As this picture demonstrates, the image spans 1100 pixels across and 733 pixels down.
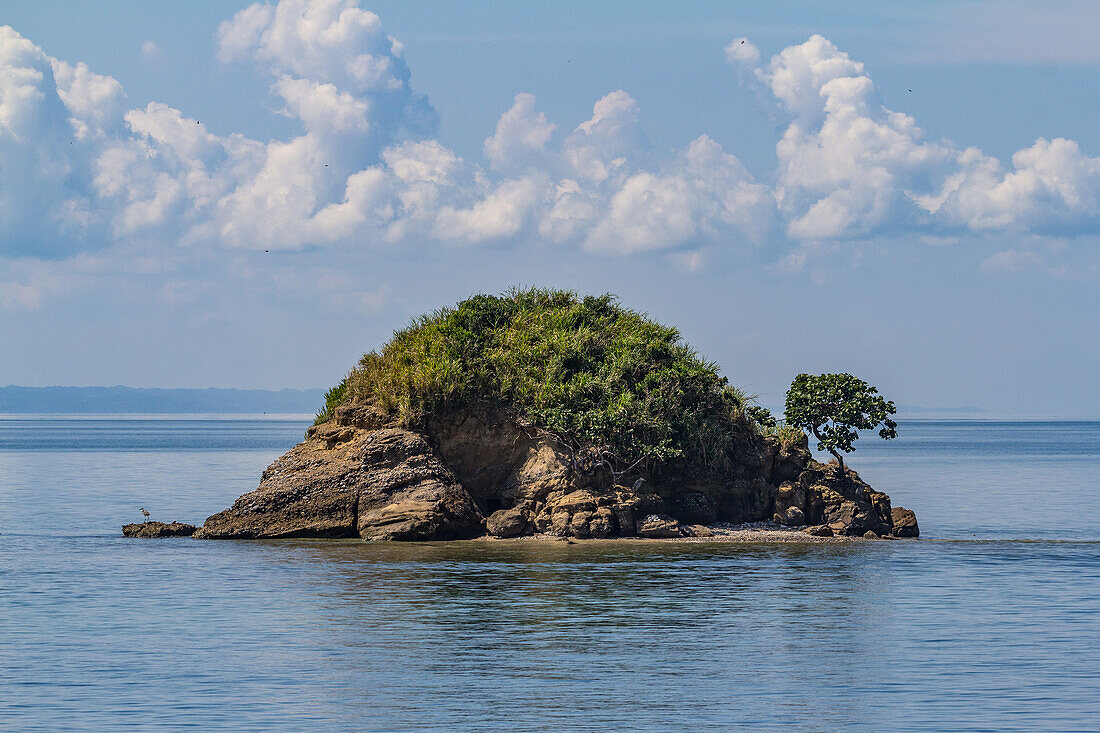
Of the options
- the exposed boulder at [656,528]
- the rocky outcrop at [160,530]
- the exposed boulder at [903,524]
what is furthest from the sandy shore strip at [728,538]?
the rocky outcrop at [160,530]

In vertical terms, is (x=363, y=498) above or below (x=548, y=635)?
above

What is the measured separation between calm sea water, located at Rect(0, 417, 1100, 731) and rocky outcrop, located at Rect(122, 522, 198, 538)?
101 centimetres

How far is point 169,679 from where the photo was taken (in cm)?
2470

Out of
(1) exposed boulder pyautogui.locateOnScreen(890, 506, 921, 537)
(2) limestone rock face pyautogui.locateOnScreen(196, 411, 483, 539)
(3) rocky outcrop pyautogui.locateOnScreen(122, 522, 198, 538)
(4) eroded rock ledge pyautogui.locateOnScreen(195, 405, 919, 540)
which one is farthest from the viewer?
(3) rocky outcrop pyautogui.locateOnScreen(122, 522, 198, 538)

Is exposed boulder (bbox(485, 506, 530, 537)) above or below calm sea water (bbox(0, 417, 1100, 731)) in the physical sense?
above

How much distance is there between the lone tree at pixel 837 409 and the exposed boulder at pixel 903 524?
4468 millimetres

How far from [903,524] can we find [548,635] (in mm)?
24587

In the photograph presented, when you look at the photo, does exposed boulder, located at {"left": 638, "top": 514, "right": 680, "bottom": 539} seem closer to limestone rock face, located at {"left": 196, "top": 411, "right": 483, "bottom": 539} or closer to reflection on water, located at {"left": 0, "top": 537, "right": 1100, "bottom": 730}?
reflection on water, located at {"left": 0, "top": 537, "right": 1100, "bottom": 730}

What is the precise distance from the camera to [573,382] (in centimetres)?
4869

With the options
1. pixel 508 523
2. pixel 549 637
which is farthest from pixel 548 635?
pixel 508 523

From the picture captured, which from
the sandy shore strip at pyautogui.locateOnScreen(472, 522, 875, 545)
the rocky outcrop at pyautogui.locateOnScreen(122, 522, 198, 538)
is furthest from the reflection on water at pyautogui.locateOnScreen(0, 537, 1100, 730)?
the rocky outcrop at pyautogui.locateOnScreen(122, 522, 198, 538)

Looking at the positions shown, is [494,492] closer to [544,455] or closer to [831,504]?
[544,455]

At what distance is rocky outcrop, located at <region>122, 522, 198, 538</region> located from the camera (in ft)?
163

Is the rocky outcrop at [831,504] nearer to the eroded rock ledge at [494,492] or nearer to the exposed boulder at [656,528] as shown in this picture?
the eroded rock ledge at [494,492]
